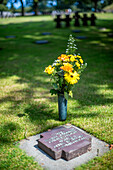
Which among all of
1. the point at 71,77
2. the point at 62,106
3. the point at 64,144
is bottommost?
the point at 64,144

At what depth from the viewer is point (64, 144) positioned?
3.39m

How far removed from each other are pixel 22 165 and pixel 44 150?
17.2 inches

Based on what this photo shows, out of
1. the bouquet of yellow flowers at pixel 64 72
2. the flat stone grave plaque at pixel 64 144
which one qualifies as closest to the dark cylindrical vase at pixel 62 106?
the bouquet of yellow flowers at pixel 64 72

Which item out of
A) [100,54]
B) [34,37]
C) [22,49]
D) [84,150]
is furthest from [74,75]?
[34,37]

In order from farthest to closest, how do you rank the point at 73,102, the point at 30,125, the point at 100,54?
the point at 100,54 < the point at 73,102 < the point at 30,125

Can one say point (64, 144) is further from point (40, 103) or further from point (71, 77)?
point (40, 103)

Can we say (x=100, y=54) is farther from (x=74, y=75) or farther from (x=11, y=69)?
(x=74, y=75)

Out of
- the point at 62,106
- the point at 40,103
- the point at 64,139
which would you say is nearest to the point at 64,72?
the point at 62,106

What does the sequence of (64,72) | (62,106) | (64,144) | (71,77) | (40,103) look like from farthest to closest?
1. (40,103)
2. (62,106)
3. (64,72)
4. (71,77)
5. (64,144)

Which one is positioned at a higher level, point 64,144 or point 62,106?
point 62,106

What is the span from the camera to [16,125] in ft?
14.2

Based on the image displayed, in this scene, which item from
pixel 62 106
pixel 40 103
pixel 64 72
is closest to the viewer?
pixel 64 72

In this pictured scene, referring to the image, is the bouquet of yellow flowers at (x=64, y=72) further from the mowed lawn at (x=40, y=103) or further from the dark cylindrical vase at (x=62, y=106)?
the mowed lawn at (x=40, y=103)

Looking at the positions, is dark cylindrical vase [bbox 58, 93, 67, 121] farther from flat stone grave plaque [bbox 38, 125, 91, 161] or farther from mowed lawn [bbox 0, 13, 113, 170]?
flat stone grave plaque [bbox 38, 125, 91, 161]
